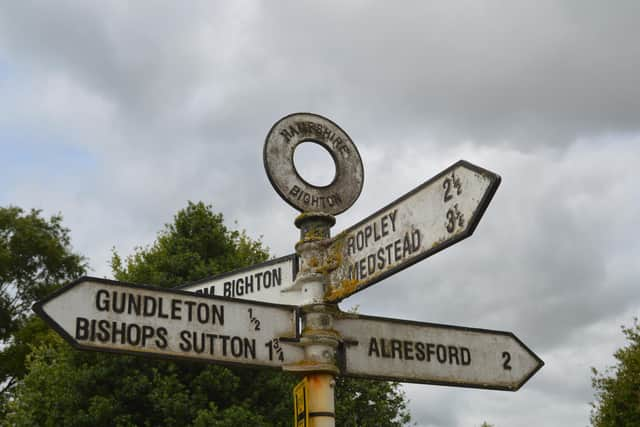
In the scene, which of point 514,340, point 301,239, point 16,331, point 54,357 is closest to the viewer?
point 301,239

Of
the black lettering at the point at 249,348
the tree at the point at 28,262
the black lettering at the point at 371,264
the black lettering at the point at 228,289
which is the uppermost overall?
the tree at the point at 28,262

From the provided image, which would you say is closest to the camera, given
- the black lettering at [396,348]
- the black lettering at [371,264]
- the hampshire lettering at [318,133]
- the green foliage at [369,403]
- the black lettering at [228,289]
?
the black lettering at [371,264]

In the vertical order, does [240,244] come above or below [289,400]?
above

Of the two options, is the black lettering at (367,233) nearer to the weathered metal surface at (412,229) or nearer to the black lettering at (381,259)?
the weathered metal surface at (412,229)

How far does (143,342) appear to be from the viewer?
4.32m

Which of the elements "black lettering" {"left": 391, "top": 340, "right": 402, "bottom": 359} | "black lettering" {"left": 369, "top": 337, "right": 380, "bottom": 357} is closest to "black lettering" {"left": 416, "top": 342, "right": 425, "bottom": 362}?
"black lettering" {"left": 391, "top": 340, "right": 402, "bottom": 359}

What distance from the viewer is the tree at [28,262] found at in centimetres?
3127

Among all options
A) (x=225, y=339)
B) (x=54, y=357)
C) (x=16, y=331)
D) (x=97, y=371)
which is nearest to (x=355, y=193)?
(x=225, y=339)

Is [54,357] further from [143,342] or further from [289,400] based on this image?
[143,342]

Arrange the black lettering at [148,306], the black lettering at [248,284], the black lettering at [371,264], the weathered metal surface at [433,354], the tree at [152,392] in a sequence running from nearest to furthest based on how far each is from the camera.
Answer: the black lettering at [148,306], the black lettering at [371,264], the weathered metal surface at [433,354], the black lettering at [248,284], the tree at [152,392]

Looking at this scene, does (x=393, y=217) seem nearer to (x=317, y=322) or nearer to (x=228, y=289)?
(x=317, y=322)

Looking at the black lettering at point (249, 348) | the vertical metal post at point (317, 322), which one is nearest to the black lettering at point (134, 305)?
the black lettering at point (249, 348)

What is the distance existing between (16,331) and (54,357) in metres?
15.0

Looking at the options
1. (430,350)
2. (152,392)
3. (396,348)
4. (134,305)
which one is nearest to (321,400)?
(396,348)
